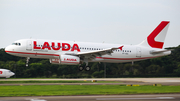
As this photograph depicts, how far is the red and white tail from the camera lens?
1996 inches

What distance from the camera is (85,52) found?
142 ft

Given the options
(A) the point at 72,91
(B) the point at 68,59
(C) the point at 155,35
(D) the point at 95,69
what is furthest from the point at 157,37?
(D) the point at 95,69

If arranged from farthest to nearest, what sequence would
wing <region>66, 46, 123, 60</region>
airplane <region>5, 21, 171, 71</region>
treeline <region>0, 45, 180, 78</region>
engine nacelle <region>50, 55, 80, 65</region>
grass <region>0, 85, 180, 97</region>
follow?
treeline <region>0, 45, 180, 78</region>, wing <region>66, 46, 123, 60</region>, engine nacelle <region>50, 55, 80, 65</region>, airplane <region>5, 21, 171, 71</region>, grass <region>0, 85, 180, 97</region>

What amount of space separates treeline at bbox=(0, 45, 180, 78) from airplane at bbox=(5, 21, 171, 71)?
86.3 ft

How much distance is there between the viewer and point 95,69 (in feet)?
286

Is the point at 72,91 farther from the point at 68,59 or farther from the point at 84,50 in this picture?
the point at 84,50

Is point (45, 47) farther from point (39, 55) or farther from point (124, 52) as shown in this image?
point (124, 52)

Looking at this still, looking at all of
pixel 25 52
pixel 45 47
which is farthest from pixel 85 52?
pixel 25 52

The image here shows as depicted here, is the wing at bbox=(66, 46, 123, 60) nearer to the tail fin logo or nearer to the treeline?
the tail fin logo

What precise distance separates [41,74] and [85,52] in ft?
126

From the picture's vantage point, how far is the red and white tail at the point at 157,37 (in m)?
50.7

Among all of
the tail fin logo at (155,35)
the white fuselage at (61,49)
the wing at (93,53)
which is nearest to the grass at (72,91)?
the white fuselage at (61,49)

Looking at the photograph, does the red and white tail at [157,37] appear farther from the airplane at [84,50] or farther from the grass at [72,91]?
the grass at [72,91]

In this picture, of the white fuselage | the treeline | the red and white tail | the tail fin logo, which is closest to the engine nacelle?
the white fuselage
